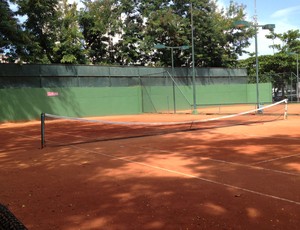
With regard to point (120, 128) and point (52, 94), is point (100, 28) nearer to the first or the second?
point (52, 94)

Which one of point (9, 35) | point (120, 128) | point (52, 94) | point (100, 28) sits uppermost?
point (100, 28)

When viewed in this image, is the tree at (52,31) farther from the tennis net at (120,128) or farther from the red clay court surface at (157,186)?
the red clay court surface at (157,186)

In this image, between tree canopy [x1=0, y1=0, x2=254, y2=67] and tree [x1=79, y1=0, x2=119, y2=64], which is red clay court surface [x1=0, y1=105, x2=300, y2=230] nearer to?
tree canopy [x1=0, y1=0, x2=254, y2=67]

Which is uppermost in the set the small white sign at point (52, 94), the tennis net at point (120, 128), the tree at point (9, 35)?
the tree at point (9, 35)

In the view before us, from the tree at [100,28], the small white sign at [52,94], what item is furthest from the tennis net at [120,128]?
the tree at [100,28]

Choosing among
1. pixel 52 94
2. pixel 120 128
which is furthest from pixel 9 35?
pixel 120 128

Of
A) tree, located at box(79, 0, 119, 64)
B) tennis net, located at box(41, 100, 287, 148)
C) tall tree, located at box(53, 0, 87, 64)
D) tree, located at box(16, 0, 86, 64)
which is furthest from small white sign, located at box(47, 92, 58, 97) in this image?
tree, located at box(79, 0, 119, 64)

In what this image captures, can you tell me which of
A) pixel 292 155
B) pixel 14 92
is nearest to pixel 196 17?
pixel 14 92

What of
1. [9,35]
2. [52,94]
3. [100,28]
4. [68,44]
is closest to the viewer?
[9,35]

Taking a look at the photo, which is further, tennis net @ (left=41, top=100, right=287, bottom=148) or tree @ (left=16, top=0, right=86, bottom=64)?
tree @ (left=16, top=0, right=86, bottom=64)

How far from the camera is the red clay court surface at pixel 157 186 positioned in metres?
4.11

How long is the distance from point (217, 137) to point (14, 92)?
57.9 feet

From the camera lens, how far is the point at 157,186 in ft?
18.3

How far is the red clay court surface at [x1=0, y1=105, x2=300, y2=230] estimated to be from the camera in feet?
13.5
